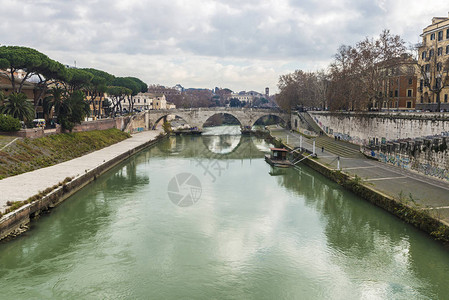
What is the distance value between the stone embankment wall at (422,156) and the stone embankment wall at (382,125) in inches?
80.8

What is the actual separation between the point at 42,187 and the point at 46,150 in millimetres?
11656

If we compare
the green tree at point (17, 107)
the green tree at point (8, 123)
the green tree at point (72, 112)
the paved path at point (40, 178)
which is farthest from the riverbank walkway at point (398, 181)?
the green tree at point (17, 107)

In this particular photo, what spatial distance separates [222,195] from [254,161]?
1659 cm

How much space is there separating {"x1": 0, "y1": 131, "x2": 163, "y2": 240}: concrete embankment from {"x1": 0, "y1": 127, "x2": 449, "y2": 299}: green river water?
26.4 inches

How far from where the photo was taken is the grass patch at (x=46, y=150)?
24359mm

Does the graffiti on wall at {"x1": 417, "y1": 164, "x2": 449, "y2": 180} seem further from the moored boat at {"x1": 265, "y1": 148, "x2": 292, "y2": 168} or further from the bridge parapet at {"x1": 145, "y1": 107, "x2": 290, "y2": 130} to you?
the bridge parapet at {"x1": 145, "y1": 107, "x2": 290, "y2": 130}

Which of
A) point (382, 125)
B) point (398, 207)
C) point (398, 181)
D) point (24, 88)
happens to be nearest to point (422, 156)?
point (398, 181)

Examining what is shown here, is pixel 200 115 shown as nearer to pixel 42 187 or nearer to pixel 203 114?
pixel 203 114

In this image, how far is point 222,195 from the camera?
23.8m

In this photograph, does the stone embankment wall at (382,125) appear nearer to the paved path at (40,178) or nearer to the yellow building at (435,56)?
the yellow building at (435,56)

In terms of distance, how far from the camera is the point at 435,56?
34.6 metres

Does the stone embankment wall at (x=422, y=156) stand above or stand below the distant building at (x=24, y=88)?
below

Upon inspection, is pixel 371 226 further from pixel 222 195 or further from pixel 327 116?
pixel 327 116

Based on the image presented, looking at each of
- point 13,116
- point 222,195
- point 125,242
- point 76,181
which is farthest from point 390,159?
point 13,116
